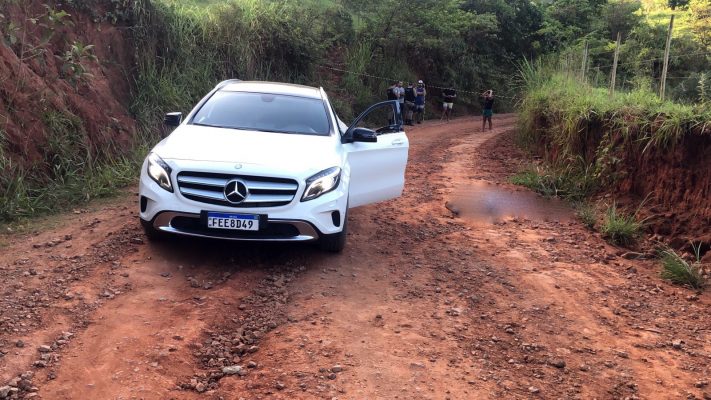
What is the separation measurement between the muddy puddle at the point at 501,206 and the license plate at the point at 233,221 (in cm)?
391

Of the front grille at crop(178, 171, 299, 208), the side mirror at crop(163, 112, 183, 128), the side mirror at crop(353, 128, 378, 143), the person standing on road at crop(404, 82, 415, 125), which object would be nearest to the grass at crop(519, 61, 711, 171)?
the side mirror at crop(353, 128, 378, 143)

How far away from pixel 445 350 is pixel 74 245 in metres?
3.59

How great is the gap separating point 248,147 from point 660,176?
17.9ft

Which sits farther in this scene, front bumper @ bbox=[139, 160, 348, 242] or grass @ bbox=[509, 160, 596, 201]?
grass @ bbox=[509, 160, 596, 201]

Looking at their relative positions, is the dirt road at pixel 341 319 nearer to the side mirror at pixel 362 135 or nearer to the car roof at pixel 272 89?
A: the side mirror at pixel 362 135

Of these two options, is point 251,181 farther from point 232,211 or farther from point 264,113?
point 264,113

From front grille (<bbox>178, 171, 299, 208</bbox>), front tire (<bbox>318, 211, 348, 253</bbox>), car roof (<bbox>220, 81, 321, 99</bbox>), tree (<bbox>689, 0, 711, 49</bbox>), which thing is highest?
tree (<bbox>689, 0, 711, 49</bbox>)

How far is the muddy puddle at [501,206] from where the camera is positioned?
862 cm

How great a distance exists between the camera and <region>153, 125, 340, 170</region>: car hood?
5.30 m

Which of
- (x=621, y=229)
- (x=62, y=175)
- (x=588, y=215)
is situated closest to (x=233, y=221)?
(x=62, y=175)

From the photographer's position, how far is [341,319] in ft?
14.7

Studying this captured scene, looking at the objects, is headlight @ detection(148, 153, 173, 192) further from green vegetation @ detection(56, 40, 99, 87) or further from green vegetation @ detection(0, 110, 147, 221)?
green vegetation @ detection(56, 40, 99, 87)

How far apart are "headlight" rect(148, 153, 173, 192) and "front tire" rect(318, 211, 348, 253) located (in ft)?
4.48

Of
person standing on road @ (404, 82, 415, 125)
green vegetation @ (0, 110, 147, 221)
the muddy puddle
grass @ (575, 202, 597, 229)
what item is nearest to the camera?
green vegetation @ (0, 110, 147, 221)
